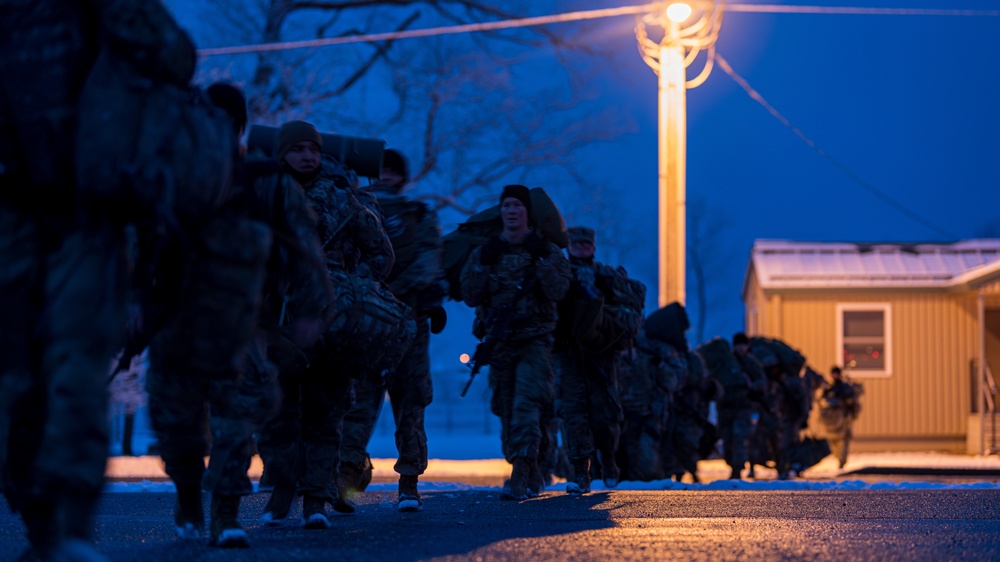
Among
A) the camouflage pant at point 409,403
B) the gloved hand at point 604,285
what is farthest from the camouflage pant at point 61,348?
the gloved hand at point 604,285

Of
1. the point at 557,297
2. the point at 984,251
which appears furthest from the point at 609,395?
the point at 984,251

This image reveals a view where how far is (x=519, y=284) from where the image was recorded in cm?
959

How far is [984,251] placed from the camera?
2923cm

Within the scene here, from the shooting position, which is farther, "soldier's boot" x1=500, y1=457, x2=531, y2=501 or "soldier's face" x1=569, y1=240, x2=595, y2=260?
"soldier's face" x1=569, y1=240, x2=595, y2=260

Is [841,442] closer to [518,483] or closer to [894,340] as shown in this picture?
[894,340]

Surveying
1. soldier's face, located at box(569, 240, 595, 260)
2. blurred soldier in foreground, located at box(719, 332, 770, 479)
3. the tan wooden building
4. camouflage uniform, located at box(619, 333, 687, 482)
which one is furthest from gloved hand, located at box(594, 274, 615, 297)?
the tan wooden building

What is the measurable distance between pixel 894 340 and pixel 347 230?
21.7 m

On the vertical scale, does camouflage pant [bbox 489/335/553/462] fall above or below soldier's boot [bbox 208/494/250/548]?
above

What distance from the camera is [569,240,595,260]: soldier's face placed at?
11.2 meters

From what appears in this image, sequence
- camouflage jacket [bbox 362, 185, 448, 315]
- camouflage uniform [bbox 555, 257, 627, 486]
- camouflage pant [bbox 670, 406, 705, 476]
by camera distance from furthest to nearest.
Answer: camouflage pant [bbox 670, 406, 705, 476] < camouflage uniform [bbox 555, 257, 627, 486] < camouflage jacket [bbox 362, 185, 448, 315]

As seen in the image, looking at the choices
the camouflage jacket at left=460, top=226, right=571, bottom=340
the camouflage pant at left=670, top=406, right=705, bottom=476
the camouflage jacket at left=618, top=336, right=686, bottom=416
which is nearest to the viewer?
the camouflage jacket at left=460, top=226, right=571, bottom=340

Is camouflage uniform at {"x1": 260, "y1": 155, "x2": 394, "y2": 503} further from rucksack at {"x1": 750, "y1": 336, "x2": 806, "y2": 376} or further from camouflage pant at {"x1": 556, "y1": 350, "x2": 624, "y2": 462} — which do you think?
rucksack at {"x1": 750, "y1": 336, "x2": 806, "y2": 376}

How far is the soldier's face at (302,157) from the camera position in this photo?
277 inches

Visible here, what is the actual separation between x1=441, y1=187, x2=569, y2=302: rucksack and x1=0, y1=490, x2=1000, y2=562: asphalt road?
155 cm
